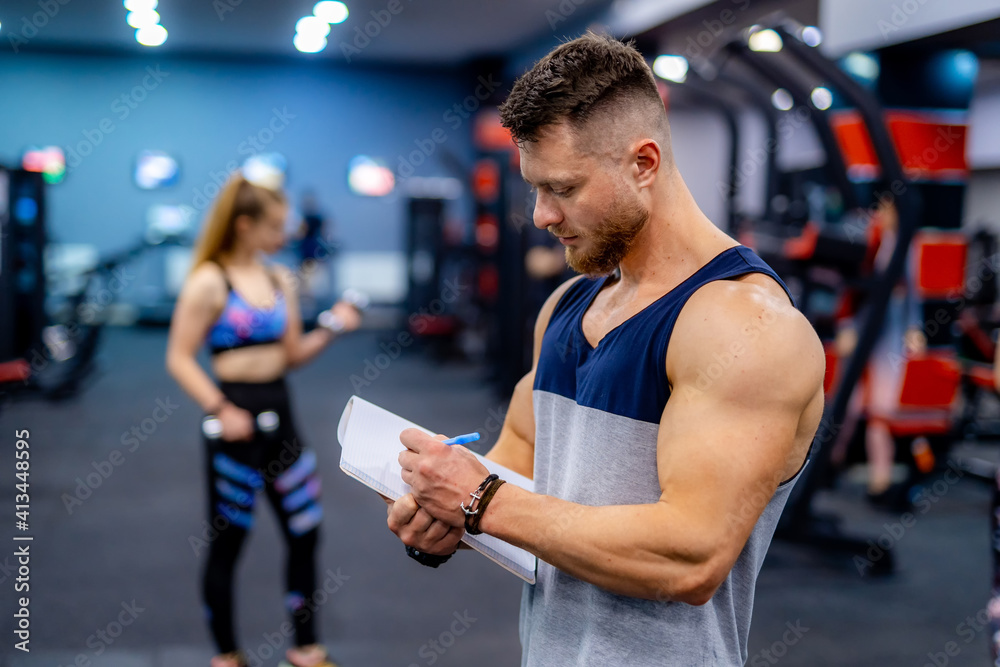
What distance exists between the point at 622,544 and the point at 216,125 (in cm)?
1053

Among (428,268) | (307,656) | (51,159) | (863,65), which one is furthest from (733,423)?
(51,159)

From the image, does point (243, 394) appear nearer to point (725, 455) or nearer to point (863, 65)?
point (725, 455)

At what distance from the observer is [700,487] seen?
34.0 inches

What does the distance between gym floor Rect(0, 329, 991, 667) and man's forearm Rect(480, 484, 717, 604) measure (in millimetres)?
1714

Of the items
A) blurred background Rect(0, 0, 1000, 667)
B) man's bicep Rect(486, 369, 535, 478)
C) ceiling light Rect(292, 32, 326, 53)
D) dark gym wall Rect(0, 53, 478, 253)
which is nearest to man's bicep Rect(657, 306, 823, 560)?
man's bicep Rect(486, 369, 535, 478)

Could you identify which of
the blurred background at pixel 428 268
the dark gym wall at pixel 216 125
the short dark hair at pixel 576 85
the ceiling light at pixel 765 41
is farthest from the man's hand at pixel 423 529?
the dark gym wall at pixel 216 125

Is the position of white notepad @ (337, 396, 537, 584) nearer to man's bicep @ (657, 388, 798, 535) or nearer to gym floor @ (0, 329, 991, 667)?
man's bicep @ (657, 388, 798, 535)

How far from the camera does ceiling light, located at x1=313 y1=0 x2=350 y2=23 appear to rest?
249 cm

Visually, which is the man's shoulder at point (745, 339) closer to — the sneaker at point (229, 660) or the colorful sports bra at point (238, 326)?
the colorful sports bra at point (238, 326)

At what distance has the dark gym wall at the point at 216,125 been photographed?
9.62 meters

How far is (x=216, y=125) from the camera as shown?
10.2 meters

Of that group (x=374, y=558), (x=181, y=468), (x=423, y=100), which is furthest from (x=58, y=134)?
(x=374, y=558)

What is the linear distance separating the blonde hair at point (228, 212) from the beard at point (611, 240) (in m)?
1.52

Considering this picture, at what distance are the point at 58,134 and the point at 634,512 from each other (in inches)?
422
